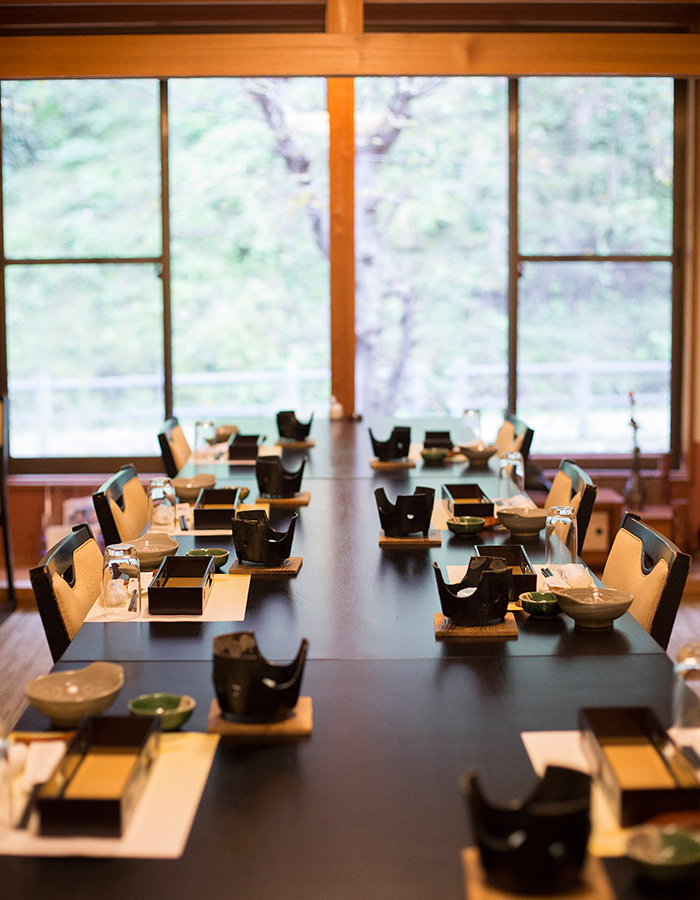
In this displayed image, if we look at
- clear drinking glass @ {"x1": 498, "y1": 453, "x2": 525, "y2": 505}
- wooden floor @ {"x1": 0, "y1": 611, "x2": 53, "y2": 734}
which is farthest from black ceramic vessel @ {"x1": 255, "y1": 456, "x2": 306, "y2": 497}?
wooden floor @ {"x1": 0, "y1": 611, "x2": 53, "y2": 734}

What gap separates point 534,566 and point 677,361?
11.7 feet

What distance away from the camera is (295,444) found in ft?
14.2

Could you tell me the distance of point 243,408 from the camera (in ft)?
18.9

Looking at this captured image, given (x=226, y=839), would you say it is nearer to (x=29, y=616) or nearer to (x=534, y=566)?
(x=534, y=566)

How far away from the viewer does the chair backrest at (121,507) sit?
9.57 ft

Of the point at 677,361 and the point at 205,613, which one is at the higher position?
the point at 677,361

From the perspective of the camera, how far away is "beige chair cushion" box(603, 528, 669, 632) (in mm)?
2236

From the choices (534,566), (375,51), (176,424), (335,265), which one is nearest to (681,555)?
(534,566)

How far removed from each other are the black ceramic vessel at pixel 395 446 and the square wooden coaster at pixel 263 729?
7.77 feet

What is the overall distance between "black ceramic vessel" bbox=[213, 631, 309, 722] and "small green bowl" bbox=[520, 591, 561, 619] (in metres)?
0.65

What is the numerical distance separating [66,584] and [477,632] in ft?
3.05

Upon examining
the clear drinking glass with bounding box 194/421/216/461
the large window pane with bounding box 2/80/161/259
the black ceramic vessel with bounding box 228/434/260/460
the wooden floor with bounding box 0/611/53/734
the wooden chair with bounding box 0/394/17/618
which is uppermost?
the large window pane with bounding box 2/80/161/259

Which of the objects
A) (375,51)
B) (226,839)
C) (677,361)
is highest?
(375,51)

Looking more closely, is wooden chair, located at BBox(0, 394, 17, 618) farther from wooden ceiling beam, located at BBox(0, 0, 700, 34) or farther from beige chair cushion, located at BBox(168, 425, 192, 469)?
wooden ceiling beam, located at BBox(0, 0, 700, 34)
